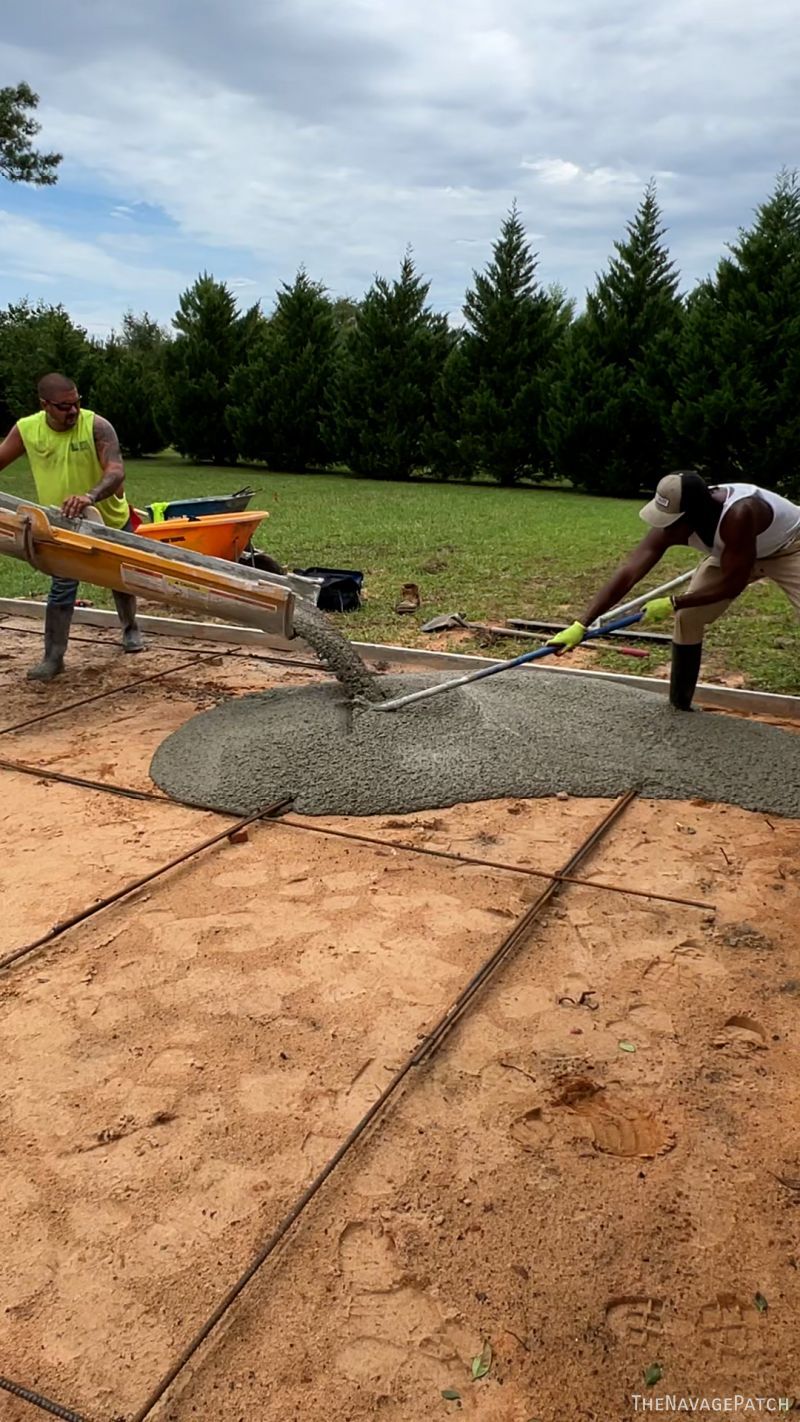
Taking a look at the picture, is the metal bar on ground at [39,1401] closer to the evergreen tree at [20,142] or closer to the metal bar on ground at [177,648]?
the metal bar on ground at [177,648]

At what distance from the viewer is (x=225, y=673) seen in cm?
487

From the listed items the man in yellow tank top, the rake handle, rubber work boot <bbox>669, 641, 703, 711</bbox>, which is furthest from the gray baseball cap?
the man in yellow tank top

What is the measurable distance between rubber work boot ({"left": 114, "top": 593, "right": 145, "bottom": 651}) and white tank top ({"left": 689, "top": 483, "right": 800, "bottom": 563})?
9.47ft

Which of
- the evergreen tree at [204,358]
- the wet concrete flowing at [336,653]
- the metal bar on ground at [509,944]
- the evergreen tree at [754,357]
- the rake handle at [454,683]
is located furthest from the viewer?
the evergreen tree at [204,358]

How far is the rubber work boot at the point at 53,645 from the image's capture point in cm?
465

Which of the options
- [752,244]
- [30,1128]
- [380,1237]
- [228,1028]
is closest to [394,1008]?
[228,1028]

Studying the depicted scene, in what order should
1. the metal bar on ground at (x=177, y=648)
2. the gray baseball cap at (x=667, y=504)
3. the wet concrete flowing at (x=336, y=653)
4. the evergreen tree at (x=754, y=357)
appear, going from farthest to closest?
the evergreen tree at (x=754, y=357) → the metal bar on ground at (x=177, y=648) → the wet concrete flowing at (x=336, y=653) → the gray baseball cap at (x=667, y=504)

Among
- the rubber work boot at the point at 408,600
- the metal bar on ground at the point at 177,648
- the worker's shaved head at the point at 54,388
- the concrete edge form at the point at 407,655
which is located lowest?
the metal bar on ground at the point at 177,648

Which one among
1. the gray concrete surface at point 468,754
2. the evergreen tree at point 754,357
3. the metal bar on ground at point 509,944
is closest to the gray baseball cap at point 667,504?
the gray concrete surface at point 468,754

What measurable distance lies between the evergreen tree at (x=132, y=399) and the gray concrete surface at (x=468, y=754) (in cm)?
1651

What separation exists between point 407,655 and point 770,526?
79.5 inches

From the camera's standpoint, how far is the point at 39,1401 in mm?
1276

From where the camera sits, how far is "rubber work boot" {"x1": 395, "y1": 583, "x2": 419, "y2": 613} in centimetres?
618

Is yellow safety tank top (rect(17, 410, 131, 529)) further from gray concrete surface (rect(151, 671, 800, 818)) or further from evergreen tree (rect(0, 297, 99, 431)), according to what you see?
→ evergreen tree (rect(0, 297, 99, 431))
